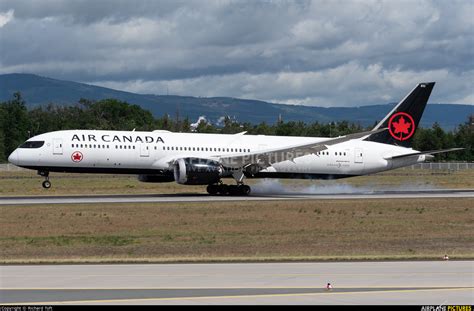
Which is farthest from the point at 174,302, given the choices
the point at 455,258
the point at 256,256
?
the point at 455,258

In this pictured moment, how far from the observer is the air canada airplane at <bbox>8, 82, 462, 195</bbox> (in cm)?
5122

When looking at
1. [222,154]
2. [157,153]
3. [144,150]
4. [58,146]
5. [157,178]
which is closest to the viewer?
[58,146]

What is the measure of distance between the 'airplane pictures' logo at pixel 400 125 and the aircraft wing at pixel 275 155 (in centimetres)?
621

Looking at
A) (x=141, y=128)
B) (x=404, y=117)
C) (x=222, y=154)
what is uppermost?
(x=141, y=128)

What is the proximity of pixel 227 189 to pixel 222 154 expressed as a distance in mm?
2181

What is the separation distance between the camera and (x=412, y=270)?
22.1m

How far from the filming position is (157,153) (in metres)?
52.2

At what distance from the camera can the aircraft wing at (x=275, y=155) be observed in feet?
175

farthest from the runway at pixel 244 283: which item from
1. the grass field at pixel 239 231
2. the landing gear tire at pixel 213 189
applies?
the landing gear tire at pixel 213 189

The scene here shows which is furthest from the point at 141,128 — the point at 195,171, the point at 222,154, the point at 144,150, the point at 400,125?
the point at 195,171

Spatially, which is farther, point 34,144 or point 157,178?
point 157,178

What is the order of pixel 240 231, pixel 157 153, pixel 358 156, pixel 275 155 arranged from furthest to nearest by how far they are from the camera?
pixel 358 156 → pixel 275 155 → pixel 157 153 → pixel 240 231

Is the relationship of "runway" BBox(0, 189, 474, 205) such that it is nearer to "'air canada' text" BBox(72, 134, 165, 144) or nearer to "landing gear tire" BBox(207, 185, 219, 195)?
"landing gear tire" BBox(207, 185, 219, 195)

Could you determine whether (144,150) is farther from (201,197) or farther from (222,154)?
(222,154)
